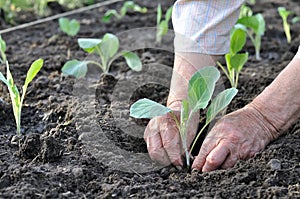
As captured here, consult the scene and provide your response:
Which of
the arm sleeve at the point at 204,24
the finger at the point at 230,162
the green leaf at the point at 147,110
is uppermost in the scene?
the arm sleeve at the point at 204,24

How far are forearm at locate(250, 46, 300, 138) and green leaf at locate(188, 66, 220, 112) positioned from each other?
0.83 ft

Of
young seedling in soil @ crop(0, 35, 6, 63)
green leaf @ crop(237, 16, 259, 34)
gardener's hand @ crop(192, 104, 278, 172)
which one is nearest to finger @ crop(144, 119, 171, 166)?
gardener's hand @ crop(192, 104, 278, 172)

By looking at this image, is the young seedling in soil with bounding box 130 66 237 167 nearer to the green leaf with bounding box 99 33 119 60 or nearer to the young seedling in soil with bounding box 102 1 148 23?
the green leaf with bounding box 99 33 119 60

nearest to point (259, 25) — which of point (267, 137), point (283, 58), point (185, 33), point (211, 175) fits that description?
point (283, 58)

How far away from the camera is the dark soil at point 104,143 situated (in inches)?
65.5

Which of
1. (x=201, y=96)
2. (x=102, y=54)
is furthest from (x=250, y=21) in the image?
(x=201, y=96)

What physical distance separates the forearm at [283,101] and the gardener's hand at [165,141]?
277 millimetres

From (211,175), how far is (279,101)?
377mm

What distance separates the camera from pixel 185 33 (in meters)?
2.09

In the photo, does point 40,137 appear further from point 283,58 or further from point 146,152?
point 283,58

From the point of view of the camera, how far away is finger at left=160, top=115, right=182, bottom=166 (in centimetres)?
184

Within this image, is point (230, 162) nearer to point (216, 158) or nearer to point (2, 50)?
point (216, 158)

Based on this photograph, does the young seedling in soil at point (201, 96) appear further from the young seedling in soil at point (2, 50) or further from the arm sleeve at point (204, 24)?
the young seedling in soil at point (2, 50)

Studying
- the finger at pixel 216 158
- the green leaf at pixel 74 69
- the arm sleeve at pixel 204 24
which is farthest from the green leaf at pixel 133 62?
the finger at pixel 216 158
